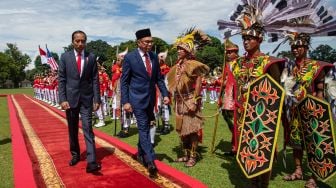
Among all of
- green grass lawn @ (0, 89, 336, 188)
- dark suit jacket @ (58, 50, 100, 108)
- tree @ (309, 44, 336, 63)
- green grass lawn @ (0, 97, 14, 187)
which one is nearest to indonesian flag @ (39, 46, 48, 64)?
green grass lawn @ (0, 97, 14, 187)

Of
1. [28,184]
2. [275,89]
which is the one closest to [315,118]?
[275,89]

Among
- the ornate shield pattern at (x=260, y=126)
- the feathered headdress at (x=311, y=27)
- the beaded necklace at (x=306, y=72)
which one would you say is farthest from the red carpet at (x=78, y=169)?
the feathered headdress at (x=311, y=27)

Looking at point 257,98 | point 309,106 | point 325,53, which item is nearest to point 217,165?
point 309,106

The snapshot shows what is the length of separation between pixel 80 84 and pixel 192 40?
2121 millimetres

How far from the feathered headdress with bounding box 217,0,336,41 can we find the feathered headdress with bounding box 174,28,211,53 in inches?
51.0

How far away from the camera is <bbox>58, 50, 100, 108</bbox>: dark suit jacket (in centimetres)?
594

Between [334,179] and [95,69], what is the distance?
13.7ft

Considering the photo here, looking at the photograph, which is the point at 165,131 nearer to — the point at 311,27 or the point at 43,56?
the point at 311,27

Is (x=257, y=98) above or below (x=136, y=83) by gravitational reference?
below

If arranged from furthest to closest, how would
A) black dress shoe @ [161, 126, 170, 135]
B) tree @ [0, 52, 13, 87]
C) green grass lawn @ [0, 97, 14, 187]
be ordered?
tree @ [0, 52, 13, 87], black dress shoe @ [161, 126, 170, 135], green grass lawn @ [0, 97, 14, 187]

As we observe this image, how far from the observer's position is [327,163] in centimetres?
456

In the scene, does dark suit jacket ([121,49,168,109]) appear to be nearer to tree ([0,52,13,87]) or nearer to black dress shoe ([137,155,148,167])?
black dress shoe ([137,155,148,167])

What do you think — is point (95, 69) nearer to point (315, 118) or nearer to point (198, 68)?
point (198, 68)

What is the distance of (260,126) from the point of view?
411 centimetres
